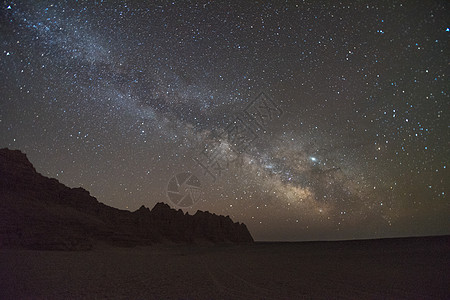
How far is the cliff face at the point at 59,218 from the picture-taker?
4175 cm

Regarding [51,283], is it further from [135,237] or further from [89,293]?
[135,237]

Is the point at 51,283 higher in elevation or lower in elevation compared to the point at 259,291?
lower

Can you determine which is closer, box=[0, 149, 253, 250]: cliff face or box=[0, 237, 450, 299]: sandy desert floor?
box=[0, 237, 450, 299]: sandy desert floor

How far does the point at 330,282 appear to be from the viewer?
12.9 metres

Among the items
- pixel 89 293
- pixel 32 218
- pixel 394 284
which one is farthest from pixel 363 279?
pixel 32 218

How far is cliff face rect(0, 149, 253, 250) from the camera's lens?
137 feet

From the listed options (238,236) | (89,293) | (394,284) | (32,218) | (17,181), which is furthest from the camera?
(238,236)

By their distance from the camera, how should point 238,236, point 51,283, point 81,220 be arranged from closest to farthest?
1. point 51,283
2. point 81,220
3. point 238,236

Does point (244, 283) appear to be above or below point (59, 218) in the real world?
above

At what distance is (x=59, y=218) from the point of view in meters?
49.2

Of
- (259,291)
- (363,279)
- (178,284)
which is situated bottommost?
(178,284)

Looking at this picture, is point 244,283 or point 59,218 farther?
point 59,218

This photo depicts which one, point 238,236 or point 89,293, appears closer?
point 89,293

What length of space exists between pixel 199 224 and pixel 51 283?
95313mm
